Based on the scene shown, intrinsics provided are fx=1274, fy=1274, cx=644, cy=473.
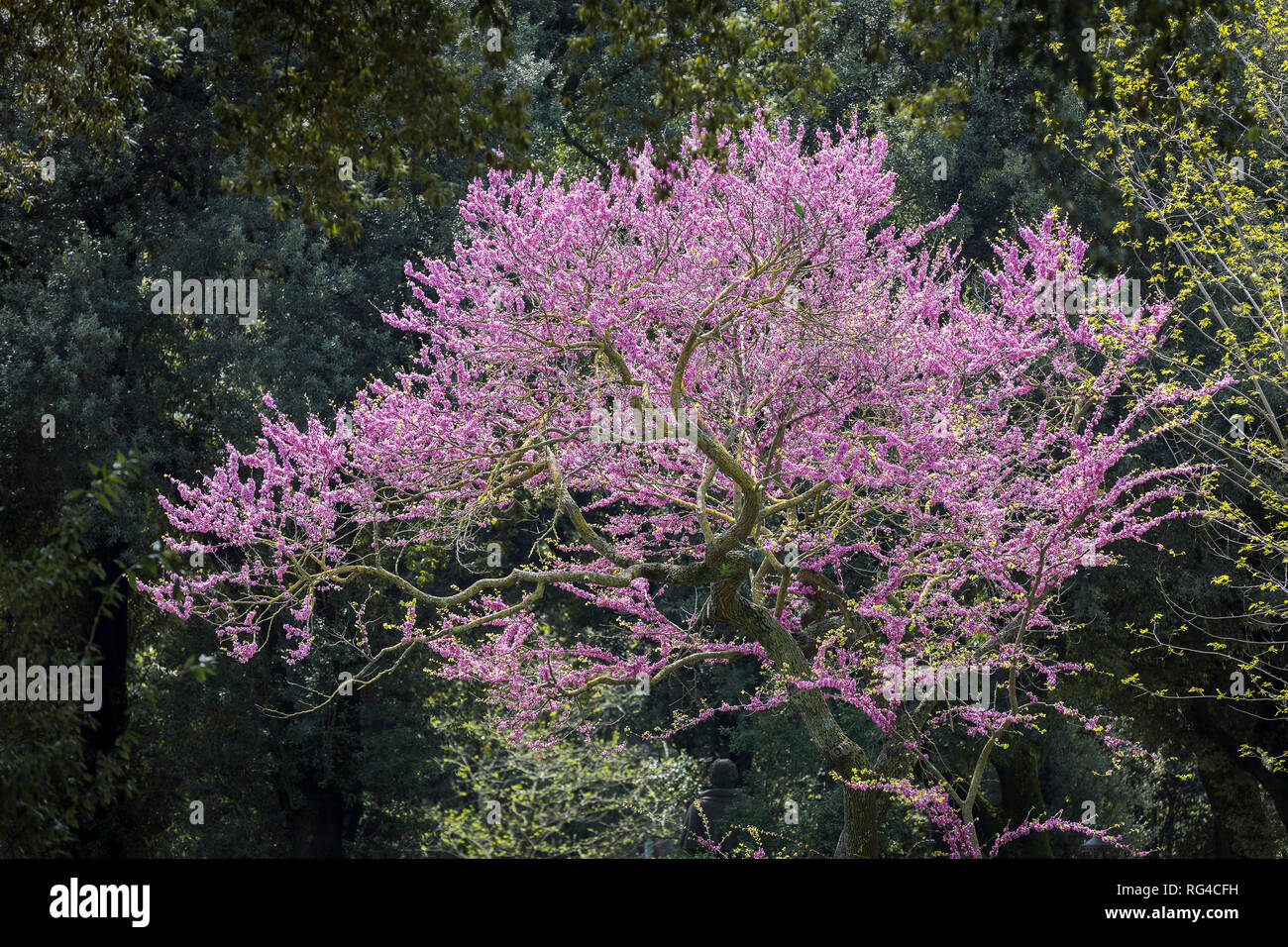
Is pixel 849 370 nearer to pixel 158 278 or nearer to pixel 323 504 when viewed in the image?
pixel 323 504

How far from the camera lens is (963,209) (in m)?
14.3

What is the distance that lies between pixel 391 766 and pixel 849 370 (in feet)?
28.6

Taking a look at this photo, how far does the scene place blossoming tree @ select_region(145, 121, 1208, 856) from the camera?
9250 mm

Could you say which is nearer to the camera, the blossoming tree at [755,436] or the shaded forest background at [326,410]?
the blossoming tree at [755,436]

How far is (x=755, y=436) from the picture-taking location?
420 inches

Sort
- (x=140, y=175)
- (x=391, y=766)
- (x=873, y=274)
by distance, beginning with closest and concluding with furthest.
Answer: (x=873, y=274) → (x=140, y=175) → (x=391, y=766)

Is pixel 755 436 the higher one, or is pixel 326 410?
pixel 326 410

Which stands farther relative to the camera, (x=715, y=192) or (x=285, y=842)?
(x=285, y=842)

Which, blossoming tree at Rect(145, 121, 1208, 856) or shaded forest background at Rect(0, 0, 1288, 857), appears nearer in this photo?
blossoming tree at Rect(145, 121, 1208, 856)

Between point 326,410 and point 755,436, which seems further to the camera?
point 326,410

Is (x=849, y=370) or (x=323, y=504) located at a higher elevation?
(x=849, y=370)

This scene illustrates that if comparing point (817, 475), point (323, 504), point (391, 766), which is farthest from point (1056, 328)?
point (391, 766)

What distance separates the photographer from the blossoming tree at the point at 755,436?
364 inches
